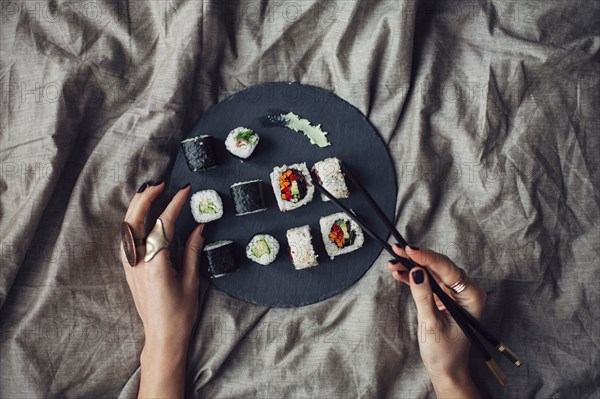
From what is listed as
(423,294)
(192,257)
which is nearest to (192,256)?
(192,257)

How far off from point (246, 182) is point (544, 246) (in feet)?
3.99

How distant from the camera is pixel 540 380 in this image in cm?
211

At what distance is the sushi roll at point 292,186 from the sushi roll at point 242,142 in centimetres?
13

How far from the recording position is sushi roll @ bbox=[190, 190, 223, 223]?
210cm

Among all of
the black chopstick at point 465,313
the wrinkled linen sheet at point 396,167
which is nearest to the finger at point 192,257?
the wrinkled linen sheet at point 396,167

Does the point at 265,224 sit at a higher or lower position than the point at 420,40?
lower

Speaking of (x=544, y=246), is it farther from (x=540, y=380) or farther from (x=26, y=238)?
(x=26, y=238)

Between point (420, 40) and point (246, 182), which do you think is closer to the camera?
point (246, 182)

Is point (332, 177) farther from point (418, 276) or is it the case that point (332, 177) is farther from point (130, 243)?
point (130, 243)

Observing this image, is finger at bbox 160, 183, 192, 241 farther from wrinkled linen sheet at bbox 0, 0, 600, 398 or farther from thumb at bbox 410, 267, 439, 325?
thumb at bbox 410, 267, 439, 325

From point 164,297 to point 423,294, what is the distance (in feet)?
3.10

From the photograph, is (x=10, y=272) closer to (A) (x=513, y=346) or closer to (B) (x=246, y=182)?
(B) (x=246, y=182)

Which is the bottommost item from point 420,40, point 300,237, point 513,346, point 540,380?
point 540,380

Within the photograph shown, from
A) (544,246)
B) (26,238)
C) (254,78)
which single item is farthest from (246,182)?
(544,246)
